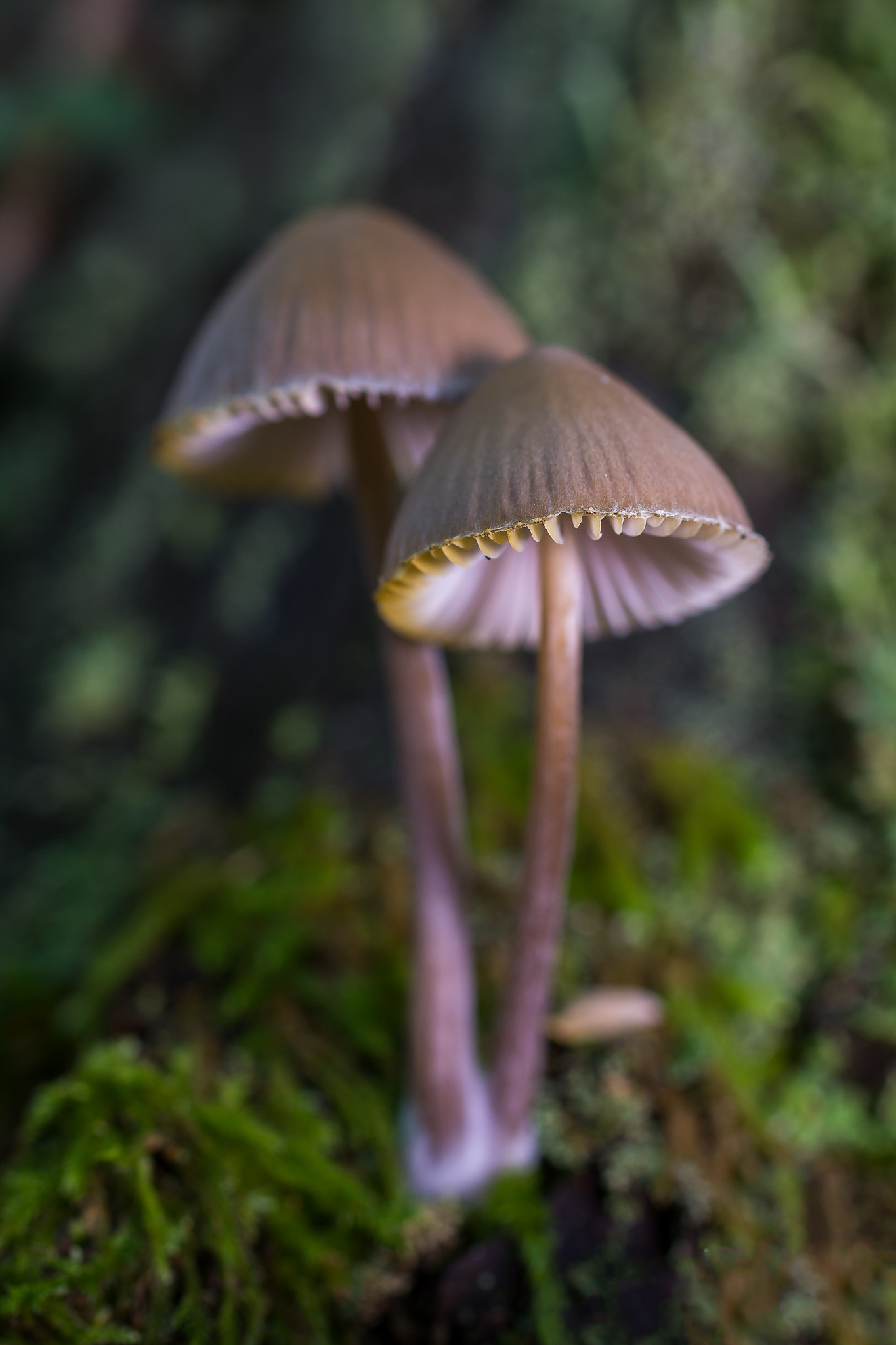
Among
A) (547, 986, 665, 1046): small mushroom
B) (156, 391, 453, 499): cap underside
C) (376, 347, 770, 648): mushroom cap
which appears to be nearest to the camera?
(376, 347, 770, 648): mushroom cap

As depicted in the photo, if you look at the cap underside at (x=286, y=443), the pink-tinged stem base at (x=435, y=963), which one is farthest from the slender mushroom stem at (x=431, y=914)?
the cap underside at (x=286, y=443)

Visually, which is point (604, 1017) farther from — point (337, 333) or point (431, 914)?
point (337, 333)

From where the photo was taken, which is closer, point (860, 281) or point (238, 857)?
point (238, 857)

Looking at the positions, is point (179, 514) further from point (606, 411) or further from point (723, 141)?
point (606, 411)

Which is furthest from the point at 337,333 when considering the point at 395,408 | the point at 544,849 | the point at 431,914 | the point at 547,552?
the point at 431,914

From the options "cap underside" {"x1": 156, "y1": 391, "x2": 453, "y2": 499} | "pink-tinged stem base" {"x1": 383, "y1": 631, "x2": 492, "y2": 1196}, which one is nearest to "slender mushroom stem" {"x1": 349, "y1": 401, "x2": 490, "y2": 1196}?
"pink-tinged stem base" {"x1": 383, "y1": 631, "x2": 492, "y2": 1196}

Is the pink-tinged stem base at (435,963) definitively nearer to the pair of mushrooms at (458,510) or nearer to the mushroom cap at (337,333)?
the pair of mushrooms at (458,510)

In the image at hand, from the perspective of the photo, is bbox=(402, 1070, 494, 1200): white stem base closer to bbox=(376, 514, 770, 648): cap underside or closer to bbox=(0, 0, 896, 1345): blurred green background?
bbox=(0, 0, 896, 1345): blurred green background

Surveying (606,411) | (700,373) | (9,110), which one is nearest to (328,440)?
(606,411)
